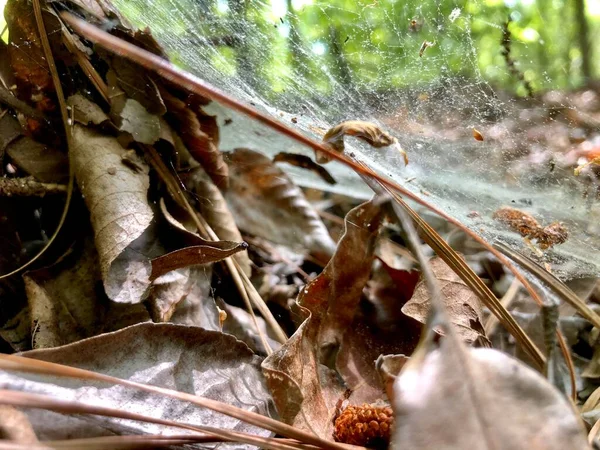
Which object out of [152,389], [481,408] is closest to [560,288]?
[481,408]

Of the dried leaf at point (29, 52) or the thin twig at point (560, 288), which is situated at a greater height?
the thin twig at point (560, 288)

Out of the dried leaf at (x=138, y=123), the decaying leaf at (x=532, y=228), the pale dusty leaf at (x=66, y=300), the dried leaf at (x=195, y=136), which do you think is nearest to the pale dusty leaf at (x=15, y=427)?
the pale dusty leaf at (x=66, y=300)

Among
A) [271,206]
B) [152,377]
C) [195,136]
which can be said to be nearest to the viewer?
[152,377]

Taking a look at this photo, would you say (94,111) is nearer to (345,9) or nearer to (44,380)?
(44,380)

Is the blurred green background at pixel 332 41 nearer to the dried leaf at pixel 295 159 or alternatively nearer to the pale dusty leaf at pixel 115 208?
the dried leaf at pixel 295 159

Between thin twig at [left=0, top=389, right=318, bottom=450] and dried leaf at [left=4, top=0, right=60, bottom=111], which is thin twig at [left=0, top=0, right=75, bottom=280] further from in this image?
thin twig at [left=0, top=389, right=318, bottom=450]

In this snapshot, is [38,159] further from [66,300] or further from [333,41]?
[333,41]
